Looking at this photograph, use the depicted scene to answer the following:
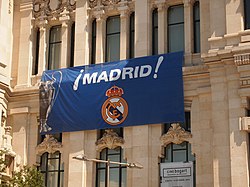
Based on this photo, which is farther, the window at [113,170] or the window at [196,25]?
the window at [196,25]

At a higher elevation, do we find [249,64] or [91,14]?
[91,14]

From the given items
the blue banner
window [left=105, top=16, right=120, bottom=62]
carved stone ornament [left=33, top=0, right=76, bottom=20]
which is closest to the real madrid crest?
the blue banner

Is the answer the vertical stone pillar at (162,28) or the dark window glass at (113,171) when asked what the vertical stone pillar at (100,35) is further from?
the dark window glass at (113,171)

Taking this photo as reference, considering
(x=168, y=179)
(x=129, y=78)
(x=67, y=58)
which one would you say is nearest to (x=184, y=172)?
(x=168, y=179)

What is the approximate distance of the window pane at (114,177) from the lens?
137 ft

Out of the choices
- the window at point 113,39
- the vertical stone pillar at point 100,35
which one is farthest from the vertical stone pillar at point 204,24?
the vertical stone pillar at point 100,35

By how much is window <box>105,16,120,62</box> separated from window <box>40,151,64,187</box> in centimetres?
736

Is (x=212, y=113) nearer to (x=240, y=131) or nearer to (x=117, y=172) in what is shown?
(x=240, y=131)

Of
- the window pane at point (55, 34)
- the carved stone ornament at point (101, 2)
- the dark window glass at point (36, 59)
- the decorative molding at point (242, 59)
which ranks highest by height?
the carved stone ornament at point (101, 2)

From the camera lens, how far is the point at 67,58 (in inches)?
1791

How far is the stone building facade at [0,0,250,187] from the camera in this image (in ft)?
124

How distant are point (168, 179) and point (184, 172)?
1.04 m

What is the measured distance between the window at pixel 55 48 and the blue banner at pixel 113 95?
1.14m

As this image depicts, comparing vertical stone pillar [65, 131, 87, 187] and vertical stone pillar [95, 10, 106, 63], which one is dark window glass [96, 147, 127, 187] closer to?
vertical stone pillar [65, 131, 87, 187]
